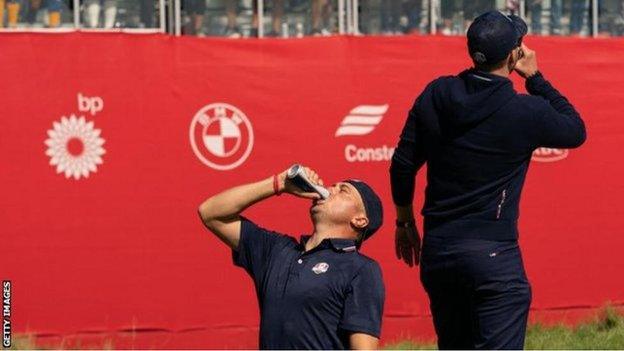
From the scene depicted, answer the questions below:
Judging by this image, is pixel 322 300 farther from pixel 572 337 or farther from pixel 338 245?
pixel 572 337

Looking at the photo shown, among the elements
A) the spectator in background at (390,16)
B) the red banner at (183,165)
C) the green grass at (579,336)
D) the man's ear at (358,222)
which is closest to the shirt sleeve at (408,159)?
the man's ear at (358,222)

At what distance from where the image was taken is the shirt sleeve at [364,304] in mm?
5121

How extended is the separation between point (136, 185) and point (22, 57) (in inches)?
50.2

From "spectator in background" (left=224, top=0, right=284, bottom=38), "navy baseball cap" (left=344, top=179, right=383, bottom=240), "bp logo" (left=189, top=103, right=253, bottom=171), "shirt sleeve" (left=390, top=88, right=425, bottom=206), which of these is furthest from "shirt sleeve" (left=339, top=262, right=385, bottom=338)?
"spectator in background" (left=224, top=0, right=284, bottom=38)

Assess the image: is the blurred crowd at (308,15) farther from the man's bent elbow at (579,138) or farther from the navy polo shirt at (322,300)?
the navy polo shirt at (322,300)

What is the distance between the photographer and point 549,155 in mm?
12070

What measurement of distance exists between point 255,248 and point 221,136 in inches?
234

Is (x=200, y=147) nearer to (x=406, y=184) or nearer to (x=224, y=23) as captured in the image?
(x=224, y=23)

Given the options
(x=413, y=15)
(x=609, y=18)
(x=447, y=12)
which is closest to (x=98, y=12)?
(x=413, y=15)

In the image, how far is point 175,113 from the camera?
1129 cm

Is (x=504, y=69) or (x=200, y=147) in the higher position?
(x=504, y=69)

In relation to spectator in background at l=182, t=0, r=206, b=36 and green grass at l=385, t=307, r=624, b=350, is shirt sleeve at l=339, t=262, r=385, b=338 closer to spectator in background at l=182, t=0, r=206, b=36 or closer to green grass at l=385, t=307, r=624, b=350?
green grass at l=385, t=307, r=624, b=350

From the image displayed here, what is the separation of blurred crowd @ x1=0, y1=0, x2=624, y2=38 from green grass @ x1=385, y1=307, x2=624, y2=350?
103 inches

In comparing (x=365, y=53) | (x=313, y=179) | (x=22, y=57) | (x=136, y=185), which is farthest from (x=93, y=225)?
(x=313, y=179)
